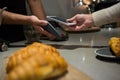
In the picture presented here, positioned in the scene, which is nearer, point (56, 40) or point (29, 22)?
point (29, 22)

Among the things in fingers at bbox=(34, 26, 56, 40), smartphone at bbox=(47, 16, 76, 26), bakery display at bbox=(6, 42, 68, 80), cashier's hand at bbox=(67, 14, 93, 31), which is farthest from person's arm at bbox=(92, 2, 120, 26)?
bakery display at bbox=(6, 42, 68, 80)

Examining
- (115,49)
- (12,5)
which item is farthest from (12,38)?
(115,49)

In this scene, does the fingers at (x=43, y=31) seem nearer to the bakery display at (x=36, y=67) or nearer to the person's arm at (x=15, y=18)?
the person's arm at (x=15, y=18)

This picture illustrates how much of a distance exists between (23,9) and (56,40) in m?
0.36

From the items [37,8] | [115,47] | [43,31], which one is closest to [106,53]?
[115,47]

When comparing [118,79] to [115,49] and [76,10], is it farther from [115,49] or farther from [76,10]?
[76,10]

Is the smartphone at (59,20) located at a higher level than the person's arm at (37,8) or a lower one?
lower

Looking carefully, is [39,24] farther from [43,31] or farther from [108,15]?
[108,15]

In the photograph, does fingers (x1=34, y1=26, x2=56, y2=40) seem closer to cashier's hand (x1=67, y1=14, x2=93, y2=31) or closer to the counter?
the counter

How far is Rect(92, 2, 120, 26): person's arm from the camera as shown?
4.35ft

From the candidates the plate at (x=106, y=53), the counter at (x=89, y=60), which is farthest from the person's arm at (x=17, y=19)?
the plate at (x=106, y=53)

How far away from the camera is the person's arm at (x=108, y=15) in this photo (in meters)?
1.33

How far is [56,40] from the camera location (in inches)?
60.9

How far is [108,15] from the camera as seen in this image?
1.37 meters
